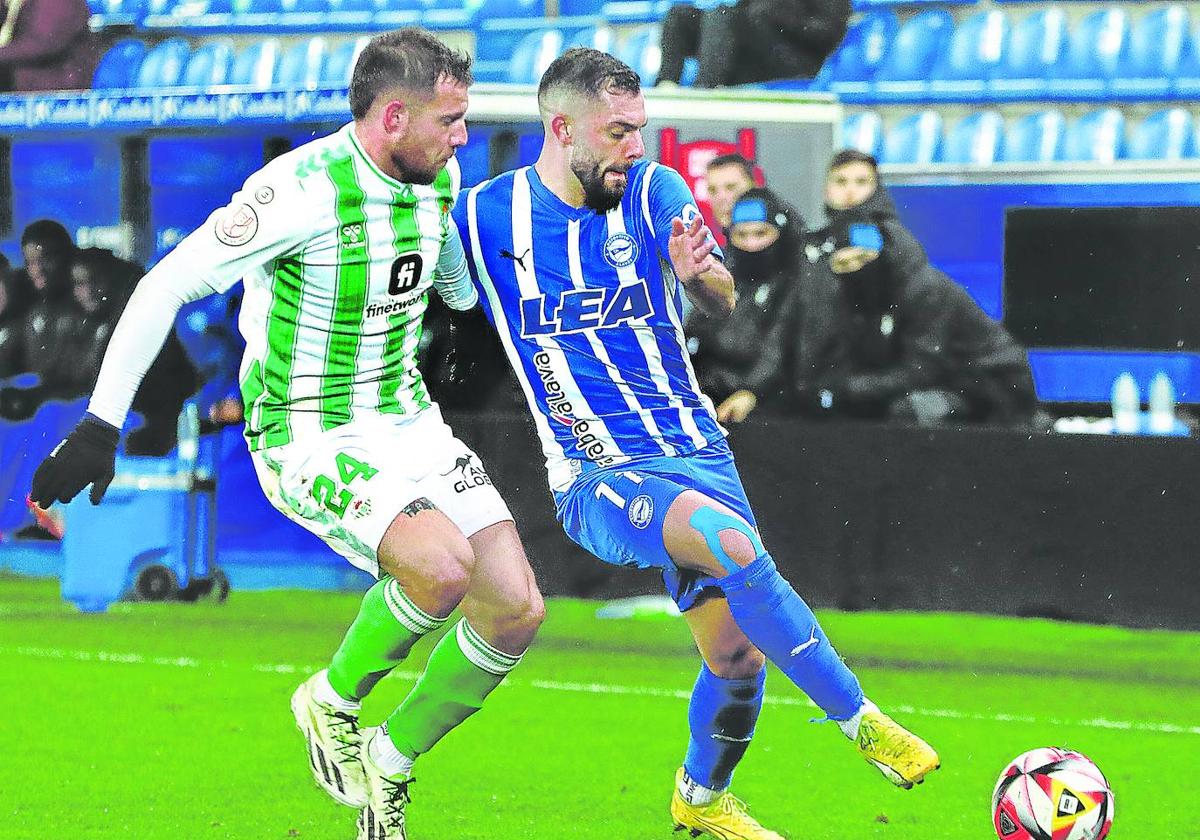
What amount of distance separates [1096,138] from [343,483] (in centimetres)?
712

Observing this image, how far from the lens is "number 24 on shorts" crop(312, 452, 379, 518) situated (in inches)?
159

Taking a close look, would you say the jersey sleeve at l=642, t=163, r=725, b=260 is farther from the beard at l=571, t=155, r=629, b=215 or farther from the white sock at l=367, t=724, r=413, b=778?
the white sock at l=367, t=724, r=413, b=778

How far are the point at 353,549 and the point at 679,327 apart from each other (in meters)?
0.96

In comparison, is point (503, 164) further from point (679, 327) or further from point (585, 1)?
point (679, 327)

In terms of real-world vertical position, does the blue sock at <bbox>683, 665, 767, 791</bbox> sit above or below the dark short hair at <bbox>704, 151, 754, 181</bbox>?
below

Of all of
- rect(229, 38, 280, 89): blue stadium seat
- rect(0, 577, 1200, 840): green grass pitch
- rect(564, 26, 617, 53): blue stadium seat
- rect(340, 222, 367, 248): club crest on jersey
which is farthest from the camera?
rect(229, 38, 280, 89): blue stadium seat

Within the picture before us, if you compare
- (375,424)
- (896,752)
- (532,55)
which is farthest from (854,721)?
(532,55)

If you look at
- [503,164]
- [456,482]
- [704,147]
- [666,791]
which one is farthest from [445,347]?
[456,482]

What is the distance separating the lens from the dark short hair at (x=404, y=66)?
4.03 m

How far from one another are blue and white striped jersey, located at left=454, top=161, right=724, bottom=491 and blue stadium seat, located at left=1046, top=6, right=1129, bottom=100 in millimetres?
A: 6569

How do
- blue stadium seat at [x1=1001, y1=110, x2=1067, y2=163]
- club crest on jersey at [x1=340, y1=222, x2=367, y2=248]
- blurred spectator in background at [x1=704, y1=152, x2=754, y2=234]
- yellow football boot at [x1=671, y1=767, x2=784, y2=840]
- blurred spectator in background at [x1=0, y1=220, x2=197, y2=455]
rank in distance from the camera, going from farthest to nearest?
blue stadium seat at [x1=1001, y1=110, x2=1067, y2=163] < blurred spectator in background at [x1=0, y1=220, x2=197, y2=455] < blurred spectator in background at [x1=704, y1=152, x2=754, y2=234] < yellow football boot at [x1=671, y1=767, x2=784, y2=840] < club crest on jersey at [x1=340, y1=222, x2=367, y2=248]

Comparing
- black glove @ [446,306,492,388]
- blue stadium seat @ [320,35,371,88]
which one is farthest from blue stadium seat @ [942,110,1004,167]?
blue stadium seat @ [320,35,371,88]

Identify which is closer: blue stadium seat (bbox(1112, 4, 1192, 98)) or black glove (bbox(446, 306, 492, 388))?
black glove (bbox(446, 306, 492, 388))

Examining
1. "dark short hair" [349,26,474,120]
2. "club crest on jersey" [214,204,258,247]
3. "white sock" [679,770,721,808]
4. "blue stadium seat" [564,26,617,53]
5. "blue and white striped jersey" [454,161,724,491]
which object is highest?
"blue stadium seat" [564,26,617,53]
